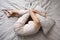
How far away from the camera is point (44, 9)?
61.2 inches

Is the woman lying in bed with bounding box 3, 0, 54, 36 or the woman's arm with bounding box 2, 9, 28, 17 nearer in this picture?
the woman lying in bed with bounding box 3, 0, 54, 36

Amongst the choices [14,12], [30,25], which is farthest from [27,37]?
[14,12]

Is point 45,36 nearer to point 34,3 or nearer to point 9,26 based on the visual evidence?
point 9,26

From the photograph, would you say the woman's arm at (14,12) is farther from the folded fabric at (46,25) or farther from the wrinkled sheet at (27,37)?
the folded fabric at (46,25)

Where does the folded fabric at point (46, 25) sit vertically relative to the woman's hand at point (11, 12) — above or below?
below

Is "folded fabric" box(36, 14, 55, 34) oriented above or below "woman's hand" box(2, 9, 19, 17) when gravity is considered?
below

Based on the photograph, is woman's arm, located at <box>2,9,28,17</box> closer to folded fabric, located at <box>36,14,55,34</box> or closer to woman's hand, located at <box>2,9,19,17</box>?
woman's hand, located at <box>2,9,19,17</box>

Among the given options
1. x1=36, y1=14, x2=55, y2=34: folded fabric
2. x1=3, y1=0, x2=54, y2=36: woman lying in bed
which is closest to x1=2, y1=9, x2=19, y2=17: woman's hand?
x1=3, y1=0, x2=54, y2=36: woman lying in bed

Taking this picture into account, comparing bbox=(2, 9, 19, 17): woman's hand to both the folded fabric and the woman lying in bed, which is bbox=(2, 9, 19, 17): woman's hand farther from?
the folded fabric

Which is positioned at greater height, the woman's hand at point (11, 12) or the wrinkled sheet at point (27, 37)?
the woman's hand at point (11, 12)

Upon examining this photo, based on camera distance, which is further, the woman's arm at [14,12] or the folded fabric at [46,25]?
the woman's arm at [14,12]

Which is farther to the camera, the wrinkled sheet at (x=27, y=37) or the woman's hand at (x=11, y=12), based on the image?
the woman's hand at (x=11, y=12)

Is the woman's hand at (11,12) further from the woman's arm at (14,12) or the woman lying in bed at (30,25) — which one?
the woman lying in bed at (30,25)

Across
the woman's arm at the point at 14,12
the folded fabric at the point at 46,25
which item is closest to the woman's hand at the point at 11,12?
the woman's arm at the point at 14,12
